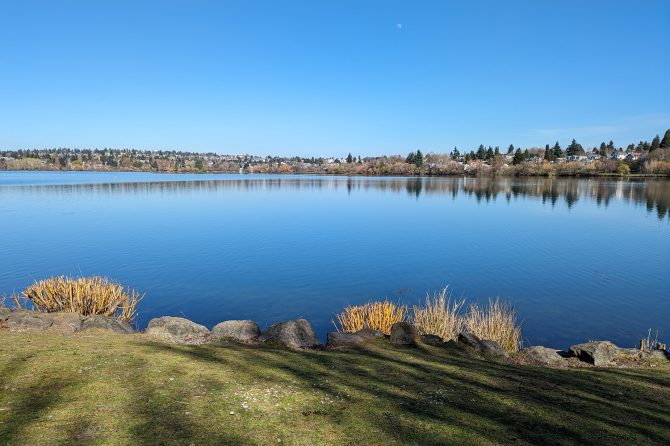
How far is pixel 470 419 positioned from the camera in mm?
5859

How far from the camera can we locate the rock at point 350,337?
1051 centimetres

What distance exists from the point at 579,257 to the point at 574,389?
2103 cm

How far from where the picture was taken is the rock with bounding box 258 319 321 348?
34.6 feet

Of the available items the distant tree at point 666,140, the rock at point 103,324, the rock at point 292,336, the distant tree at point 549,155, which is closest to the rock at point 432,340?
the rock at point 292,336

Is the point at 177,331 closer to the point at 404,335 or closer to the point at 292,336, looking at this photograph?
the point at 292,336

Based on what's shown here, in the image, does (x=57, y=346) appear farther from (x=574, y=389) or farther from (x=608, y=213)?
(x=608, y=213)

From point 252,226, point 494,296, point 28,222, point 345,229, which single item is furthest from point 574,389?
point 28,222

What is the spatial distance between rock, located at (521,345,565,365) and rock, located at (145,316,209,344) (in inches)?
315

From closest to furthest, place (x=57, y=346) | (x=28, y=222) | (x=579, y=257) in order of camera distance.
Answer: (x=57, y=346) < (x=579, y=257) < (x=28, y=222)

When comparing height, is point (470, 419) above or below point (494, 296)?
above

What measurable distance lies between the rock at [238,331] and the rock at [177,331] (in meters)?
0.34

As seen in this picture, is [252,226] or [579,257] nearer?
Answer: [579,257]

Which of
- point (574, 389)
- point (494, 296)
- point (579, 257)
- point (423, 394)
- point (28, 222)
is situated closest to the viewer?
point (423, 394)

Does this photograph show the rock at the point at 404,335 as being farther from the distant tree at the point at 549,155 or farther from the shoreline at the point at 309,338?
the distant tree at the point at 549,155
